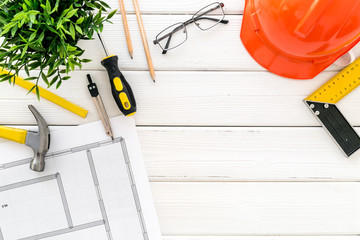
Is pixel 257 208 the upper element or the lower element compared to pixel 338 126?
lower

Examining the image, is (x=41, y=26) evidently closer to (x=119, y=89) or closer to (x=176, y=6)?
(x=119, y=89)

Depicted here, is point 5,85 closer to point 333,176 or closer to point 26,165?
point 26,165

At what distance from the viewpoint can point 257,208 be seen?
76cm

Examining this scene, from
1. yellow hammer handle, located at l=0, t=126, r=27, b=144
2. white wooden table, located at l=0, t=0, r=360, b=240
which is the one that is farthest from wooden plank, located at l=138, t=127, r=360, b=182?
yellow hammer handle, located at l=0, t=126, r=27, b=144

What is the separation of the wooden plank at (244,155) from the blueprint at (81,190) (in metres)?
0.05

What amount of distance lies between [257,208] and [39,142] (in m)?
0.53

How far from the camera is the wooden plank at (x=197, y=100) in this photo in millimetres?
728

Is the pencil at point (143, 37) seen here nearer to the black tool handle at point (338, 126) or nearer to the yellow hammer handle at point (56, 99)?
the yellow hammer handle at point (56, 99)

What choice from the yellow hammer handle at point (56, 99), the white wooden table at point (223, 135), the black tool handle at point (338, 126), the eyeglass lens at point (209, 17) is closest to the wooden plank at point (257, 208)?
the white wooden table at point (223, 135)

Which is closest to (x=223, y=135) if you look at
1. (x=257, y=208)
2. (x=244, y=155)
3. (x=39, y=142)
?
(x=244, y=155)

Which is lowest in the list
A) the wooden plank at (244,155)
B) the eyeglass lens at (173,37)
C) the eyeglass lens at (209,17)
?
the wooden plank at (244,155)

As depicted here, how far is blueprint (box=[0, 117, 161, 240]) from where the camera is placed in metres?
0.73

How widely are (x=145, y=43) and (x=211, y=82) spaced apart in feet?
0.57

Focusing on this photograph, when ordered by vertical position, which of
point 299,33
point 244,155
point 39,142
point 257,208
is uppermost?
point 299,33
